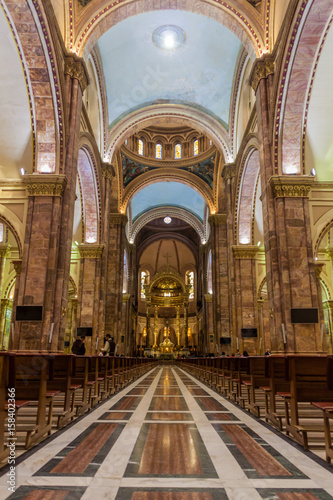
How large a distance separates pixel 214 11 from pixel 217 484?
13.1m

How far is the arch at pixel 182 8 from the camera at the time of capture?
11180 millimetres

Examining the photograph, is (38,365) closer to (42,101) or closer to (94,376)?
(94,376)

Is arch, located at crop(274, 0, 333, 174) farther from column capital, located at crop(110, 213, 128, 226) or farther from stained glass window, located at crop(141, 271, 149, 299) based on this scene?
stained glass window, located at crop(141, 271, 149, 299)

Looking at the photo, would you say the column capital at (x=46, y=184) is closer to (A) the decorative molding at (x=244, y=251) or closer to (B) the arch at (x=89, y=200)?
(B) the arch at (x=89, y=200)

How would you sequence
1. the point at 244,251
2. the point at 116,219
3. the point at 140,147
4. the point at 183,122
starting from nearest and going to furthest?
1. the point at 244,251
2. the point at 183,122
3. the point at 116,219
4. the point at 140,147

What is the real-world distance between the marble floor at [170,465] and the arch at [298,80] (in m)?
7.41

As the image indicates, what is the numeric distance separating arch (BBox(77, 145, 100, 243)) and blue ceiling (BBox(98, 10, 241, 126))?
13.3ft

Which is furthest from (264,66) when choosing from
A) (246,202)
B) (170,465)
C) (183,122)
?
(170,465)

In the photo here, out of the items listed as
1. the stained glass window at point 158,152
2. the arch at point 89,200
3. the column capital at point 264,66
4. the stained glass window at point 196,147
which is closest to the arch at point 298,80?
the column capital at point 264,66

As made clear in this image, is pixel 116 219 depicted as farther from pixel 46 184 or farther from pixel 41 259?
pixel 41 259

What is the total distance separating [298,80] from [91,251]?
9.84 metres

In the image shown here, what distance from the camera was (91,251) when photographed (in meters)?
15.9

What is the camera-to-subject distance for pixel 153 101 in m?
18.7

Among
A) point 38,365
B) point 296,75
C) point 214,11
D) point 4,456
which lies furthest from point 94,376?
point 214,11
